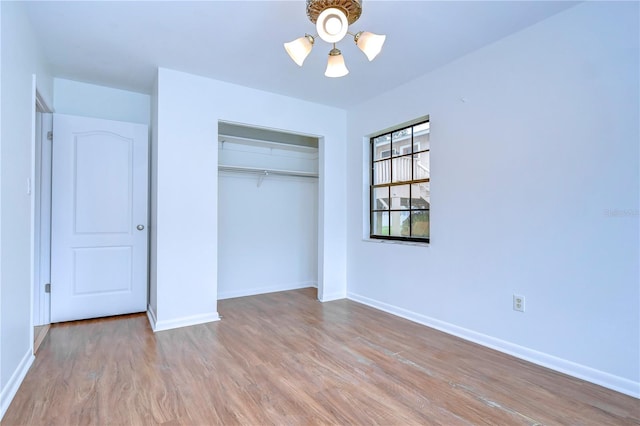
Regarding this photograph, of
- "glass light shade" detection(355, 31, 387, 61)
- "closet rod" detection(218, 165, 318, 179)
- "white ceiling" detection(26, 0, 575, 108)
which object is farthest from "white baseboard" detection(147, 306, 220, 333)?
"glass light shade" detection(355, 31, 387, 61)

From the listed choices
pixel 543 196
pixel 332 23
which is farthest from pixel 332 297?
pixel 332 23

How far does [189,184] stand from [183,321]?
1320 millimetres

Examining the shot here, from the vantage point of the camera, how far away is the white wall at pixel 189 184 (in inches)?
123

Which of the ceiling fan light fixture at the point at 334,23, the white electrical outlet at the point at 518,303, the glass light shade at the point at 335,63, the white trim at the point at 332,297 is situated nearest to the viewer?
the ceiling fan light fixture at the point at 334,23

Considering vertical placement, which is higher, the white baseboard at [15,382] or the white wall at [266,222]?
the white wall at [266,222]

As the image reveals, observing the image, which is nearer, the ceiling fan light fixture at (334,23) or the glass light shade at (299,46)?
the ceiling fan light fixture at (334,23)

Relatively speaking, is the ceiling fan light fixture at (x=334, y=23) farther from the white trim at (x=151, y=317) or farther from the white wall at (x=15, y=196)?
the white trim at (x=151, y=317)

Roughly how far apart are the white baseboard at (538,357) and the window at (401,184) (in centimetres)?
80

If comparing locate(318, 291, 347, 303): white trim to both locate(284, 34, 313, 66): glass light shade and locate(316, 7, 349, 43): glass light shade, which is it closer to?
locate(284, 34, 313, 66): glass light shade

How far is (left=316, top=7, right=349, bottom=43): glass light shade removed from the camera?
73.2 inches

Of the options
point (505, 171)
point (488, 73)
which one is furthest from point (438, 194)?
point (488, 73)

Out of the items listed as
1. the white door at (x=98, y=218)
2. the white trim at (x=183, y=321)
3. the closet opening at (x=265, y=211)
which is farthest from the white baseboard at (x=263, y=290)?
the white door at (x=98, y=218)

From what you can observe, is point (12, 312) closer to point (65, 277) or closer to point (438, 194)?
point (65, 277)

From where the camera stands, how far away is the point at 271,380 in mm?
2143
